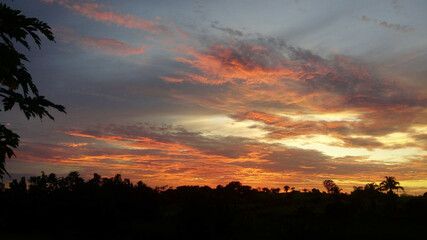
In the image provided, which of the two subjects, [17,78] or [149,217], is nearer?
[17,78]

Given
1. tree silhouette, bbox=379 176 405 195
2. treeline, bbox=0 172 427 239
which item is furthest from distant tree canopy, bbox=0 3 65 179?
tree silhouette, bbox=379 176 405 195

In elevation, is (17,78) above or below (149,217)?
above

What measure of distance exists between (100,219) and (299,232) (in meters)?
31.8

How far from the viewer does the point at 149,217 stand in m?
63.9

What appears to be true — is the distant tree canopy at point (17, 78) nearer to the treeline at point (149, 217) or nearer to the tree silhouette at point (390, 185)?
the treeline at point (149, 217)

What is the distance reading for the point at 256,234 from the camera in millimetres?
48812

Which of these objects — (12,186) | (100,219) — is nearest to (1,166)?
(100,219)

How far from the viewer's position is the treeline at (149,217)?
149ft

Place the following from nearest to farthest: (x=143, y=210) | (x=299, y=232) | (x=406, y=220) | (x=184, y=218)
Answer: (x=299, y=232), (x=184, y=218), (x=406, y=220), (x=143, y=210)

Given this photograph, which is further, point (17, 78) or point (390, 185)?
point (390, 185)

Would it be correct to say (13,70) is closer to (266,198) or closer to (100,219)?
(100,219)

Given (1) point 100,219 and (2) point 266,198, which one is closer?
(1) point 100,219

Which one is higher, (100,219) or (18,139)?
(18,139)

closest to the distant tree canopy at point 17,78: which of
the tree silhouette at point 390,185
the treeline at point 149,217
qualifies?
the treeline at point 149,217
